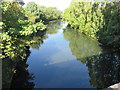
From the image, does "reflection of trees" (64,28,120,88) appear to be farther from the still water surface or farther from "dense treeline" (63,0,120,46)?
"dense treeline" (63,0,120,46)

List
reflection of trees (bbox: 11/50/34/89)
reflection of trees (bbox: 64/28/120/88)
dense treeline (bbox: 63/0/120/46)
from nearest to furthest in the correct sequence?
reflection of trees (bbox: 11/50/34/89) < reflection of trees (bbox: 64/28/120/88) < dense treeline (bbox: 63/0/120/46)

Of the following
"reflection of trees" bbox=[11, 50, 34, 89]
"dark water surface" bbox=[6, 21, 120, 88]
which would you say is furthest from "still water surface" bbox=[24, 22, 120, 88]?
"reflection of trees" bbox=[11, 50, 34, 89]

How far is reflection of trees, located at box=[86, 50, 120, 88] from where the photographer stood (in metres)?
12.2

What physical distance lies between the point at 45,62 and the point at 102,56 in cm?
678

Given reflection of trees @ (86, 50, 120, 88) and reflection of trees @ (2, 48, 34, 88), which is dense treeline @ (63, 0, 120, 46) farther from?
reflection of trees @ (2, 48, 34, 88)

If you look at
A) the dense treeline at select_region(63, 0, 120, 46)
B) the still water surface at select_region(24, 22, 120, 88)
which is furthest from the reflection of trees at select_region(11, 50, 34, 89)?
the dense treeline at select_region(63, 0, 120, 46)

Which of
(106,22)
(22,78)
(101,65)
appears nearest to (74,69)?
(101,65)

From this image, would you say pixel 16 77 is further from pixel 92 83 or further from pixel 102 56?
pixel 102 56

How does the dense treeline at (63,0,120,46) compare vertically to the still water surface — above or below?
above

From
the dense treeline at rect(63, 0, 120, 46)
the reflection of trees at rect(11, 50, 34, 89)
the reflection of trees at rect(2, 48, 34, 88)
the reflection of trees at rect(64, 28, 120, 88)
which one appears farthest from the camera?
the dense treeline at rect(63, 0, 120, 46)

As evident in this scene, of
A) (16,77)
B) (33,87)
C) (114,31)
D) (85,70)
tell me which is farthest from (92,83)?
(114,31)

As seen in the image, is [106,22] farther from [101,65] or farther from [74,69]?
[74,69]

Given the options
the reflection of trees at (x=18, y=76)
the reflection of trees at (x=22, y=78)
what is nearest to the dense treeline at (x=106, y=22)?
the reflection of trees at (x=22, y=78)

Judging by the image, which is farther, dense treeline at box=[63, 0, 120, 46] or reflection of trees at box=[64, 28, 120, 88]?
dense treeline at box=[63, 0, 120, 46]
